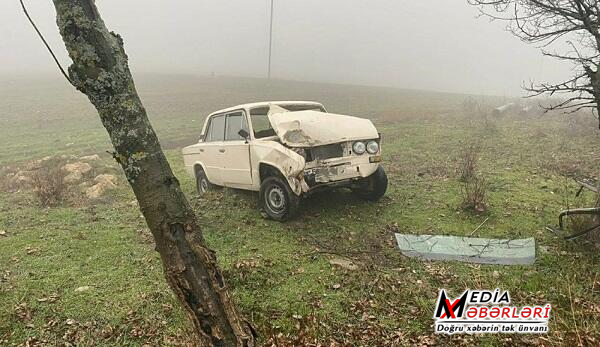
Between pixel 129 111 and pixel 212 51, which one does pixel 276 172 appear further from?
pixel 212 51

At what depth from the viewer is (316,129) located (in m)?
6.40

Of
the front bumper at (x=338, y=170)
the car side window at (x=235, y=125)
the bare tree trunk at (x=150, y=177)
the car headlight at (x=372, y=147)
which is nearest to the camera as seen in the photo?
the bare tree trunk at (x=150, y=177)

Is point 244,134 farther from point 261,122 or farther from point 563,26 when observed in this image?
point 563,26

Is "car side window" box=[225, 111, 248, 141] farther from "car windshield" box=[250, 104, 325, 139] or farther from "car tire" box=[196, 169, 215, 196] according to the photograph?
"car tire" box=[196, 169, 215, 196]

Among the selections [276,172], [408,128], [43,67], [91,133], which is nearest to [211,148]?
[276,172]

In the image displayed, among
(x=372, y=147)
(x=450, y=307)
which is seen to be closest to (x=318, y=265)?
(x=450, y=307)

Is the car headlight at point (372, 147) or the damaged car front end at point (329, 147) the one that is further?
the car headlight at point (372, 147)

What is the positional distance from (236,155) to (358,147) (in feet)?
7.01

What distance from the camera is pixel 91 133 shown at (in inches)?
787

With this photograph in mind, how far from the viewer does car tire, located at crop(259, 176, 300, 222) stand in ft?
20.9

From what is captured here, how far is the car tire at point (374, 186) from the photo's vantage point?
715cm

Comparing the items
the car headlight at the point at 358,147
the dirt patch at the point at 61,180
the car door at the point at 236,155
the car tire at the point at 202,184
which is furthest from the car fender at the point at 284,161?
the dirt patch at the point at 61,180

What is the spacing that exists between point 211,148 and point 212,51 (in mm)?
72671

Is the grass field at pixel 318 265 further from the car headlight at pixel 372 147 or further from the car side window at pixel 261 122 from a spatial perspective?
the car side window at pixel 261 122
